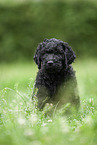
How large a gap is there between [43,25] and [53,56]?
11.5 meters

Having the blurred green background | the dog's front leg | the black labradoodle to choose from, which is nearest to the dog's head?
the black labradoodle

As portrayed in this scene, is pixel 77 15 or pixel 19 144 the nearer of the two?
pixel 19 144

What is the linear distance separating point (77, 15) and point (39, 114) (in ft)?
36.9

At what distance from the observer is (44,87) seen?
4418 millimetres

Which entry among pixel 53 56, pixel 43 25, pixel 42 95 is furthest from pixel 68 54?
pixel 43 25

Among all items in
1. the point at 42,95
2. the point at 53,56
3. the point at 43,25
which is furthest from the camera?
the point at 43,25

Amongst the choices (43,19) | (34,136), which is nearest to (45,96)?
(34,136)

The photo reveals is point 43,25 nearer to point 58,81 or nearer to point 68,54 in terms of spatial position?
point 68,54

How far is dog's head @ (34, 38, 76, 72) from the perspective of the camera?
4.09 metres

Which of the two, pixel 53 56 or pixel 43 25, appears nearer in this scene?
pixel 53 56

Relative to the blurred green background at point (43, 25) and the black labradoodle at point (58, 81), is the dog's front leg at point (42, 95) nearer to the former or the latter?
the black labradoodle at point (58, 81)

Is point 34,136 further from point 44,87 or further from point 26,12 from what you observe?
point 26,12

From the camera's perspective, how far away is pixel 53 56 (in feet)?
13.7

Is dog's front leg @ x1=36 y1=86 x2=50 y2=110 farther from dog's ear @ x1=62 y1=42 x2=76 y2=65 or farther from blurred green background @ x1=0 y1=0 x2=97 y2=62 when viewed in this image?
blurred green background @ x1=0 y1=0 x2=97 y2=62
